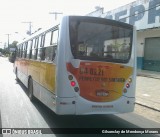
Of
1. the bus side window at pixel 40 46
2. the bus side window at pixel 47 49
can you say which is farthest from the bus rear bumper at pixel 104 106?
the bus side window at pixel 40 46

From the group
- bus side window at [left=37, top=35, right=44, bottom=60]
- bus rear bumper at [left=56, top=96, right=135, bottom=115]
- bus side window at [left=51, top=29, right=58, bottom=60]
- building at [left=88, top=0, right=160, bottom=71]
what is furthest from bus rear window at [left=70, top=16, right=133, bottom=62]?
building at [left=88, top=0, right=160, bottom=71]

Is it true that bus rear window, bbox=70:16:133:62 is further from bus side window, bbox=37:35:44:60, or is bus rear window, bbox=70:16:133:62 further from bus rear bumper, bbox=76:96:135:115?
bus side window, bbox=37:35:44:60

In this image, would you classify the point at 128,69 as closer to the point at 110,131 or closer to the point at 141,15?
the point at 110,131

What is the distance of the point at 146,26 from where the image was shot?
2650 centimetres

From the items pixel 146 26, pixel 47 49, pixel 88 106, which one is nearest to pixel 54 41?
pixel 47 49

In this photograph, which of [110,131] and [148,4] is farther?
[148,4]

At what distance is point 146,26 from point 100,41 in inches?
760

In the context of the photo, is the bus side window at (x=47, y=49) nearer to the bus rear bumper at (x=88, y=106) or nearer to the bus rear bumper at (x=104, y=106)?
the bus rear bumper at (x=88, y=106)

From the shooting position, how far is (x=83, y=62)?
300 inches

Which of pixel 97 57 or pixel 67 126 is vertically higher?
pixel 97 57

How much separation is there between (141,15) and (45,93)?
65.8 ft

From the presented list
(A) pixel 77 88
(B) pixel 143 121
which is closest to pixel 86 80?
(A) pixel 77 88

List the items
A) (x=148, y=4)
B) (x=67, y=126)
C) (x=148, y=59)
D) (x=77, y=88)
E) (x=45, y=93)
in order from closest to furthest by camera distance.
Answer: (x=77, y=88) < (x=67, y=126) < (x=45, y=93) < (x=148, y=4) < (x=148, y=59)

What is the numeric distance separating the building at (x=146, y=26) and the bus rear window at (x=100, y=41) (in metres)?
17.0
